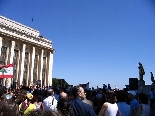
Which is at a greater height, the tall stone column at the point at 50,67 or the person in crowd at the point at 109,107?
the tall stone column at the point at 50,67

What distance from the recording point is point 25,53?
2211 inches

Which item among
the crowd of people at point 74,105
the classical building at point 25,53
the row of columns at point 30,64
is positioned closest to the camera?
the crowd of people at point 74,105

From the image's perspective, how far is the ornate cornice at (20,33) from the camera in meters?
50.4

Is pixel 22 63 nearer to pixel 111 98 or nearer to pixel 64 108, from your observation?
pixel 111 98

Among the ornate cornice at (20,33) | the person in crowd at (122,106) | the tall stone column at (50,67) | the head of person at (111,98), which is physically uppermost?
the ornate cornice at (20,33)

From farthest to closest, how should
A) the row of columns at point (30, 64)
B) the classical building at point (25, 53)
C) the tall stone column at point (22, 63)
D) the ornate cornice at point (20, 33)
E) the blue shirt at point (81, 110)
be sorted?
the tall stone column at point (22, 63)
the row of columns at point (30, 64)
the classical building at point (25, 53)
the ornate cornice at point (20, 33)
the blue shirt at point (81, 110)

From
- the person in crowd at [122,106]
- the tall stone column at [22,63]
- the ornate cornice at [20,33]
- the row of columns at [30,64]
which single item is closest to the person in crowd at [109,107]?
the person in crowd at [122,106]

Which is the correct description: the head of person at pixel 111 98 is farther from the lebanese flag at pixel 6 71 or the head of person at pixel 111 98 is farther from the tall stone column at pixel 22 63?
the tall stone column at pixel 22 63

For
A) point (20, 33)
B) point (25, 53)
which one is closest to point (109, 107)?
point (20, 33)

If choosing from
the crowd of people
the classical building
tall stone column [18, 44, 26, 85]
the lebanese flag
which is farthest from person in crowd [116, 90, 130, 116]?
tall stone column [18, 44, 26, 85]

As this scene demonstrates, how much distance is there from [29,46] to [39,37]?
404 centimetres

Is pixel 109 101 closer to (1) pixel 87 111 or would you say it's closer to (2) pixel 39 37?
(1) pixel 87 111

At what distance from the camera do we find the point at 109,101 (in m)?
5.45

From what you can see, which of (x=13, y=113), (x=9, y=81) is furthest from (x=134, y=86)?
(x=9, y=81)
